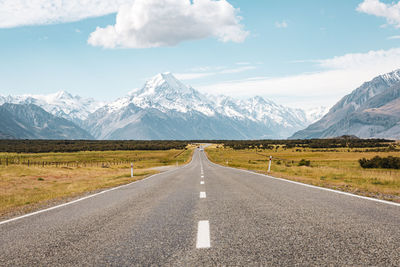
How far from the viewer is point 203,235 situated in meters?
5.86

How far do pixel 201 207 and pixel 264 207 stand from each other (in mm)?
1809

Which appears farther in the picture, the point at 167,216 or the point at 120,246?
the point at 167,216

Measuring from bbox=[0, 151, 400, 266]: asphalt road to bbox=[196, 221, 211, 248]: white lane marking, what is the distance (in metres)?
0.02

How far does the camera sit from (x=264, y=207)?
8.75m

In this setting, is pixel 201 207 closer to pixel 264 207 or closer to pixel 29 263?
pixel 264 207

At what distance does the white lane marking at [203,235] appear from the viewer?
17.3ft

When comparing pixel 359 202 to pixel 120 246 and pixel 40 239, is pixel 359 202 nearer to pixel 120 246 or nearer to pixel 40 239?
pixel 120 246

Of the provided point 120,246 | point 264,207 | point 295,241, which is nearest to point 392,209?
point 264,207

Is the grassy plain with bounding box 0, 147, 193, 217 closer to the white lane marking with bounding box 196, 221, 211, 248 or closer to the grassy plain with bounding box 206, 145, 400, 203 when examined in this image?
the white lane marking with bounding box 196, 221, 211, 248

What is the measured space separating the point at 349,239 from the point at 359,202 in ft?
15.1

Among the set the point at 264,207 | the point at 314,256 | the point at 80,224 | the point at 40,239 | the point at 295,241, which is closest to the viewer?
the point at 314,256

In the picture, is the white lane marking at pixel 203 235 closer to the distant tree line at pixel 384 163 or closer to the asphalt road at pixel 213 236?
the asphalt road at pixel 213 236

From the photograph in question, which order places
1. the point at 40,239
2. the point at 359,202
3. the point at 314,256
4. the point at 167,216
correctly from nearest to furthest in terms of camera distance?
the point at 314,256, the point at 40,239, the point at 167,216, the point at 359,202

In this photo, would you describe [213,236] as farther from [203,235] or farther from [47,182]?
[47,182]
